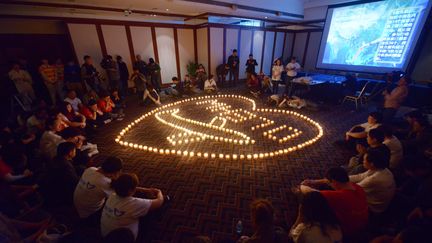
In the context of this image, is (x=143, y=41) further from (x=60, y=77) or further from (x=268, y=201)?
(x=268, y=201)

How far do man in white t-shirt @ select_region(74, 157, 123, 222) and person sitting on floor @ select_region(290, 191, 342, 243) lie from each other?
7.18 feet

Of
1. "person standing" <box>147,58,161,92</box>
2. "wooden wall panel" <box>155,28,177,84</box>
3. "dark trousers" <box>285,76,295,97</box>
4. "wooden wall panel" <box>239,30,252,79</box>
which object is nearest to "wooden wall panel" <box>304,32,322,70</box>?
"wooden wall panel" <box>239,30,252,79</box>

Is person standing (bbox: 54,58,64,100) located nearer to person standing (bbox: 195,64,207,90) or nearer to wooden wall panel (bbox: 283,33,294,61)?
person standing (bbox: 195,64,207,90)

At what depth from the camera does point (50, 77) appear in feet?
23.1

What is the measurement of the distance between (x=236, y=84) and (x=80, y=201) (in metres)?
10.1

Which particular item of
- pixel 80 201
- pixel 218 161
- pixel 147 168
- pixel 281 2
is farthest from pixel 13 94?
pixel 281 2

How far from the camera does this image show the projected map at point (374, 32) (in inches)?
226

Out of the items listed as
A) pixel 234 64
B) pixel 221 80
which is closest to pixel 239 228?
pixel 234 64

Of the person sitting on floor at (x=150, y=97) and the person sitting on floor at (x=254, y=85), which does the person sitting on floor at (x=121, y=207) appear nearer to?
the person sitting on floor at (x=150, y=97)

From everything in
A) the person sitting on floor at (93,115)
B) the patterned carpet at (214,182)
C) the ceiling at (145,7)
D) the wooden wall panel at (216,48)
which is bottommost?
the patterned carpet at (214,182)

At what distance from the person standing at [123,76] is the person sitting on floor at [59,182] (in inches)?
279

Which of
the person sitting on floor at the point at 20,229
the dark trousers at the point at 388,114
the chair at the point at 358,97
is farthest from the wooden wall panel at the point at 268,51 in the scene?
the person sitting on floor at the point at 20,229

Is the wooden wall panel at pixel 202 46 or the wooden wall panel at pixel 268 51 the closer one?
the wooden wall panel at pixel 202 46

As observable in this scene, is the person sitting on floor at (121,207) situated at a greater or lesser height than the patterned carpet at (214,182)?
greater
